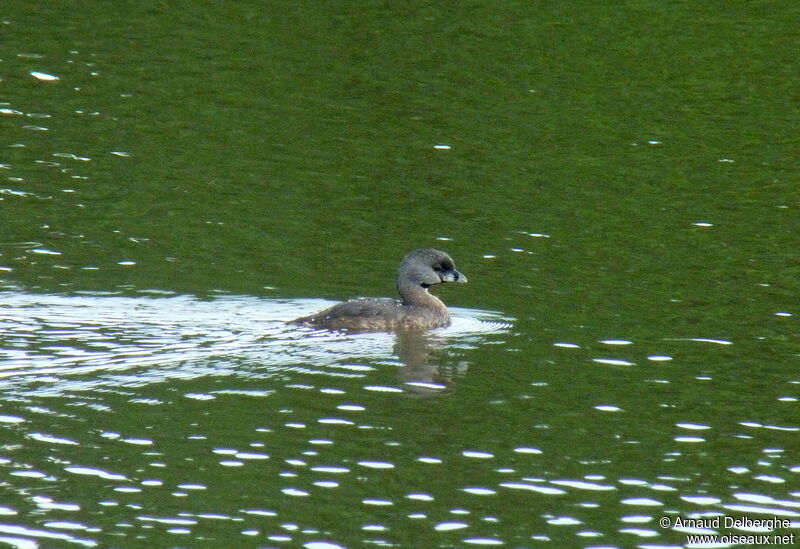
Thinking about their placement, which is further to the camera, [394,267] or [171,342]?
[394,267]

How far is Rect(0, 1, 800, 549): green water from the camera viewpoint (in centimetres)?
1266

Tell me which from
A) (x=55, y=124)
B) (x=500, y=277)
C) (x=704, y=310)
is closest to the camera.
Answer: (x=704, y=310)

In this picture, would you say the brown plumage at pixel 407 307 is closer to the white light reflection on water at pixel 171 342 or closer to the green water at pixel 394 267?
the white light reflection on water at pixel 171 342

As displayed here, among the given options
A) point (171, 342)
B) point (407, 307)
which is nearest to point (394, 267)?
point (407, 307)

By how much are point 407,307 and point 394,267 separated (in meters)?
2.26

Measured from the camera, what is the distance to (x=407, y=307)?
61.1ft

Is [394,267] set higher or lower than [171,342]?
higher

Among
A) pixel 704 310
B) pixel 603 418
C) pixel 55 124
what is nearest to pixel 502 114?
pixel 55 124

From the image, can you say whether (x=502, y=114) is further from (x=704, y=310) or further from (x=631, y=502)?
(x=631, y=502)

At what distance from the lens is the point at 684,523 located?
12141mm

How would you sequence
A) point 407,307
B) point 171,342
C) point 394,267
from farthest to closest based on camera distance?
point 394,267
point 407,307
point 171,342

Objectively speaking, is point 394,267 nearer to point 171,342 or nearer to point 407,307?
point 407,307

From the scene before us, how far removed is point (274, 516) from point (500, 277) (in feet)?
28.9

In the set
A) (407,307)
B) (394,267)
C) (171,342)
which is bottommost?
(171,342)
